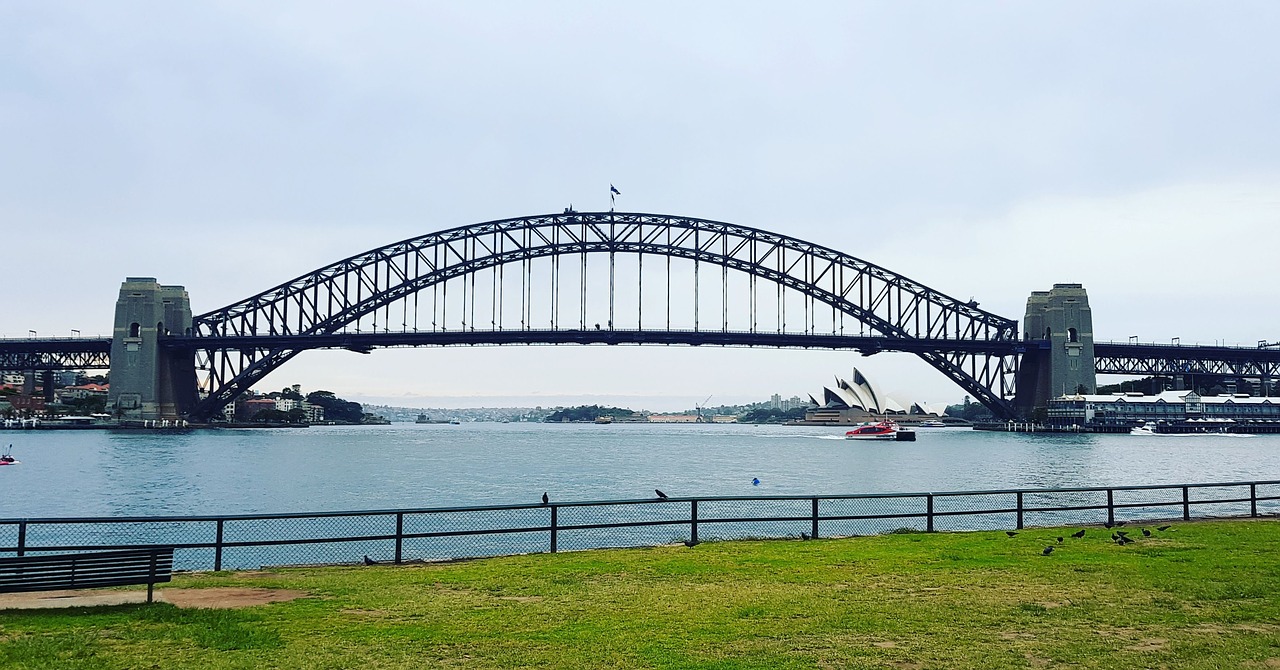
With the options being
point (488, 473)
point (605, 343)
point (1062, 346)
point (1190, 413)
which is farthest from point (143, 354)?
point (1190, 413)

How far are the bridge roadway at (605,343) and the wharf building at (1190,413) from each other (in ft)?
12.4

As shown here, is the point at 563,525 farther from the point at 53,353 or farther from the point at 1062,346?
the point at 53,353

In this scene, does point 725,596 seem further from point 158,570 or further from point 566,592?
point 158,570

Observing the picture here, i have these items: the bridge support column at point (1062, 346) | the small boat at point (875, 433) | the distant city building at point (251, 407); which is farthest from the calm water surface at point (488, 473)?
the distant city building at point (251, 407)

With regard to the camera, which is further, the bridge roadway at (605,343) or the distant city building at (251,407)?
the distant city building at (251,407)

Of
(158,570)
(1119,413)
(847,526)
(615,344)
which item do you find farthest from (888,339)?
(158,570)

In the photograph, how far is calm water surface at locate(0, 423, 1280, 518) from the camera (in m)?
37.7

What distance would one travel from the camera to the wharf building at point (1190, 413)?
11794 cm

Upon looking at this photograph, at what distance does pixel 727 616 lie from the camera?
32.0 feet

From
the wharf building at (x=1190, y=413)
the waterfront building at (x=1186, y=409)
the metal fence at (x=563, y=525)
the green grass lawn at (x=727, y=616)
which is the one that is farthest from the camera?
the waterfront building at (x=1186, y=409)

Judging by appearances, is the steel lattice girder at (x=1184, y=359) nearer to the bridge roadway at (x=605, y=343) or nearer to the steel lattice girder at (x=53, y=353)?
the bridge roadway at (x=605, y=343)

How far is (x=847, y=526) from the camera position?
23719 millimetres

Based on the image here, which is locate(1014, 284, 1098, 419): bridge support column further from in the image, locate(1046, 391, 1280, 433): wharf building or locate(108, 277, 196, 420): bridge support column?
locate(108, 277, 196, 420): bridge support column

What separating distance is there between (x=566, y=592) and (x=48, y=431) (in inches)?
4726
